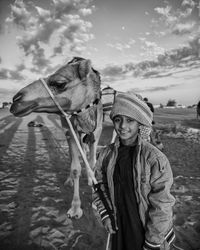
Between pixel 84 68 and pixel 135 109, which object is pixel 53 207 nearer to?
pixel 84 68

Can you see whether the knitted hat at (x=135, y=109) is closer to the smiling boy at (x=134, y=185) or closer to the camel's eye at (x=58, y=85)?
the smiling boy at (x=134, y=185)

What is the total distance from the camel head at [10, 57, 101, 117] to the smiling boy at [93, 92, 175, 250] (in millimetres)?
1487

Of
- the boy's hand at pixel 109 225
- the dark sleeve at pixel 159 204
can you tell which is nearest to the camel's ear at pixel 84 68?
the dark sleeve at pixel 159 204

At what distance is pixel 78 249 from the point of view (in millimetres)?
2570

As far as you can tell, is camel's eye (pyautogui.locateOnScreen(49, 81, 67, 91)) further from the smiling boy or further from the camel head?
the smiling boy

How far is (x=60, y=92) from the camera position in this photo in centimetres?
323

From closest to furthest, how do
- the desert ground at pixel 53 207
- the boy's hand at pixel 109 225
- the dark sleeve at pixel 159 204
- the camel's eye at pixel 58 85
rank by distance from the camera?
the dark sleeve at pixel 159 204 < the boy's hand at pixel 109 225 < the desert ground at pixel 53 207 < the camel's eye at pixel 58 85

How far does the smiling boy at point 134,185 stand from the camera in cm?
165

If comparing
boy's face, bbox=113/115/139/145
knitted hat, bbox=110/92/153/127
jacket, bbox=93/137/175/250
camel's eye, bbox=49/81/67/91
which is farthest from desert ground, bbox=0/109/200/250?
camel's eye, bbox=49/81/67/91

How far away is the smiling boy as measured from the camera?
5.40ft

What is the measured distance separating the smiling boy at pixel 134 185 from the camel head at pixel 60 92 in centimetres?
149

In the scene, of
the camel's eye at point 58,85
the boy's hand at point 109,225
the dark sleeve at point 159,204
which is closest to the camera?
the dark sleeve at point 159,204

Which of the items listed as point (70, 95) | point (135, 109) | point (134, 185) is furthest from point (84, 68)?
point (134, 185)

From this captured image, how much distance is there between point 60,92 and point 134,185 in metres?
1.98
